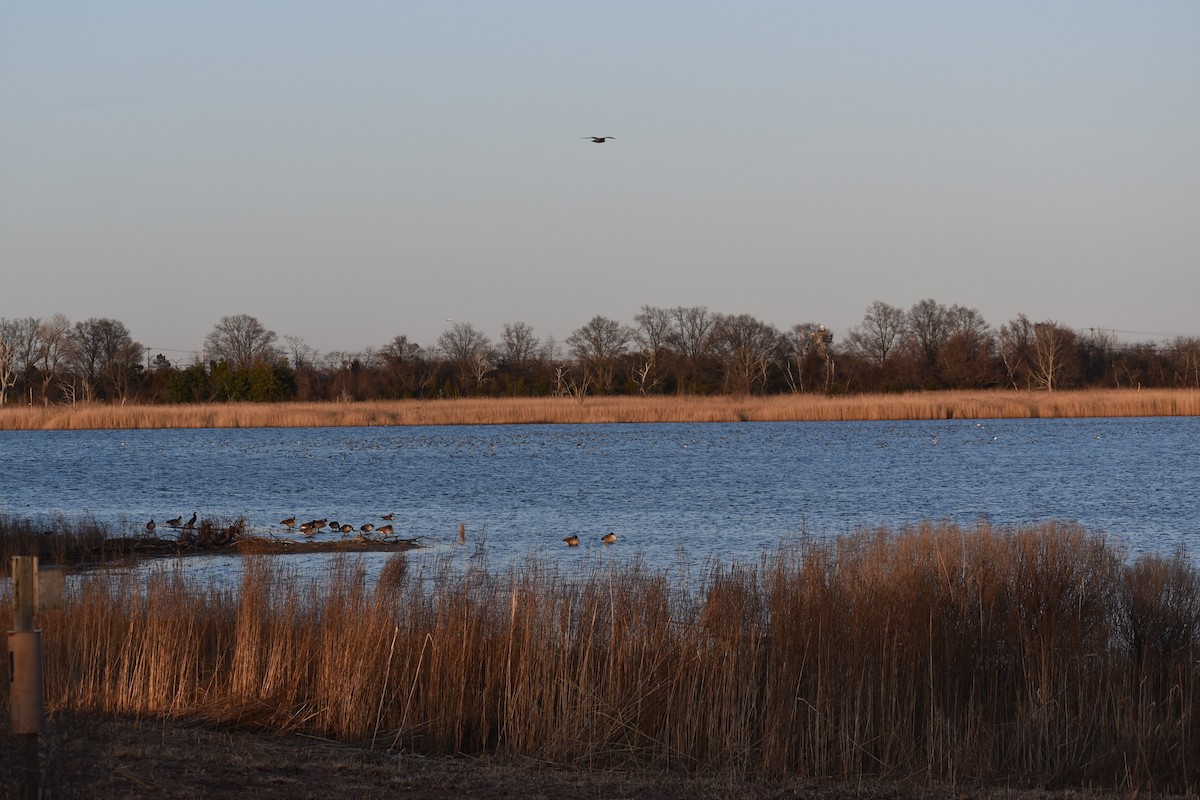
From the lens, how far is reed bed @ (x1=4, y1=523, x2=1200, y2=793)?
8.02 meters

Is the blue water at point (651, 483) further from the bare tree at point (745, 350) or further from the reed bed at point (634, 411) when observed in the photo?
the bare tree at point (745, 350)

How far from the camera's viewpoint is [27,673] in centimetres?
498

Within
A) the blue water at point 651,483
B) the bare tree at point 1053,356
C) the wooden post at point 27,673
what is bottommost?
the blue water at point 651,483

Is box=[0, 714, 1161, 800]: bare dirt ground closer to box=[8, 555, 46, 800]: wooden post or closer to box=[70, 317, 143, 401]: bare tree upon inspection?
box=[8, 555, 46, 800]: wooden post

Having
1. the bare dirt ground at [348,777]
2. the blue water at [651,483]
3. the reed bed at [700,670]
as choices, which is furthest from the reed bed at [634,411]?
the bare dirt ground at [348,777]

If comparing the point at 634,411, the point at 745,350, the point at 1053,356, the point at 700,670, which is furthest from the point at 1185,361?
the point at 700,670

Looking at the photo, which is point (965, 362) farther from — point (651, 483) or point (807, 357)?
point (651, 483)

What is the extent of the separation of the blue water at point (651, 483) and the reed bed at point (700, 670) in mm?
2079

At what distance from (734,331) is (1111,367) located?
30.7 metres

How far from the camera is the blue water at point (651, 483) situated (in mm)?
23344

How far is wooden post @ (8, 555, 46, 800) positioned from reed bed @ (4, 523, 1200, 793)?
76.4 inches

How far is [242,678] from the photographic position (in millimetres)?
8672

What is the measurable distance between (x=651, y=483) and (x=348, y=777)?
28.7 meters

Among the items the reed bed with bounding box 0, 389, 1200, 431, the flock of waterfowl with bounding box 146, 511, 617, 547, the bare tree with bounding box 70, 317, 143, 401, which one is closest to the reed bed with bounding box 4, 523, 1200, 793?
the flock of waterfowl with bounding box 146, 511, 617, 547
